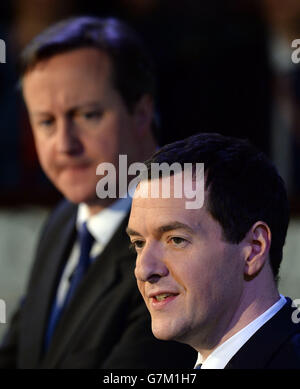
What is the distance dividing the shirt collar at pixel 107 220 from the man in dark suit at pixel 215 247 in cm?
62

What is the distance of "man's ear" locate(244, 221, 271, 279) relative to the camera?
937mm

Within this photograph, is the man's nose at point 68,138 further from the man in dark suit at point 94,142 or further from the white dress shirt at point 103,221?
the white dress shirt at point 103,221

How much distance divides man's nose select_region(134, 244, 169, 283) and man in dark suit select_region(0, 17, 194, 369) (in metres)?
0.47

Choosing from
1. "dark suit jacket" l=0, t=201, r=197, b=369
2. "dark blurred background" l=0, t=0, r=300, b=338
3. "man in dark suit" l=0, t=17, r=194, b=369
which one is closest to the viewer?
Result: "dark suit jacket" l=0, t=201, r=197, b=369

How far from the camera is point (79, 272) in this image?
1.65 metres

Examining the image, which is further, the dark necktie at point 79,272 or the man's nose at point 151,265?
the dark necktie at point 79,272

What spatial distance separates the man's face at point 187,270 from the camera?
0.94 m

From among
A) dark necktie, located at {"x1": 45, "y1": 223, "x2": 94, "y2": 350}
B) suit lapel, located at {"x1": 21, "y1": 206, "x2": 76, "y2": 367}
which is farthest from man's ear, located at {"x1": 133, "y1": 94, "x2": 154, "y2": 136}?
suit lapel, located at {"x1": 21, "y1": 206, "x2": 76, "y2": 367}

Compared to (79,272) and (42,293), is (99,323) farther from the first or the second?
(42,293)

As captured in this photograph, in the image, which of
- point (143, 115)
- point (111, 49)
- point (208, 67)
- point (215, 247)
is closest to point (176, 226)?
point (215, 247)

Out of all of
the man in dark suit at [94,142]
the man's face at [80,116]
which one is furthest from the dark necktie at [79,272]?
the man's face at [80,116]

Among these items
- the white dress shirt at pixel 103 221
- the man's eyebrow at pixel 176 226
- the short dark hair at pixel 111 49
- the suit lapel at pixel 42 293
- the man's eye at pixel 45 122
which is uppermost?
the short dark hair at pixel 111 49

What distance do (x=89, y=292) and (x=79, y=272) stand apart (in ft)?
0.29

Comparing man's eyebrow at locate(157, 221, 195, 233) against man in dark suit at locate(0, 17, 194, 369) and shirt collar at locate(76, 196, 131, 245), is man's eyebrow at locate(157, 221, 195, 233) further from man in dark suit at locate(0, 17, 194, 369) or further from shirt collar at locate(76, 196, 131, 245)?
shirt collar at locate(76, 196, 131, 245)
